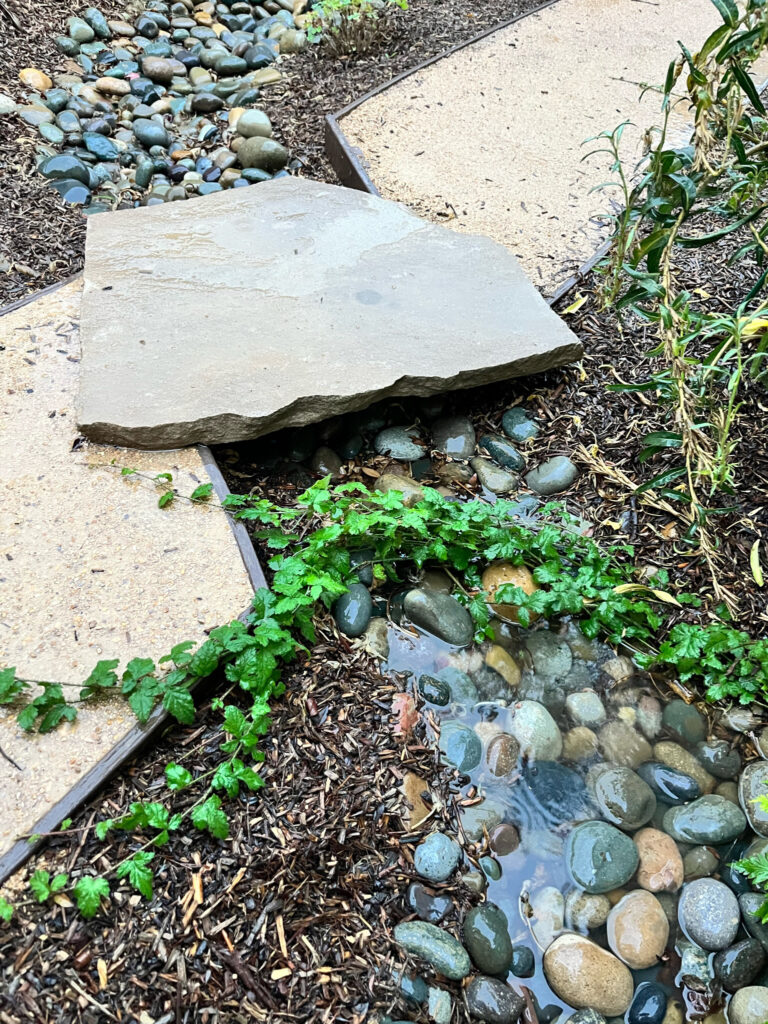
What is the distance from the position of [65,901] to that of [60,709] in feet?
1.76

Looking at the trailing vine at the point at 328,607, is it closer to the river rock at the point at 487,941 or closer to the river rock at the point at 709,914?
the river rock at the point at 709,914

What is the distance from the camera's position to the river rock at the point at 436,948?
7.07 feet

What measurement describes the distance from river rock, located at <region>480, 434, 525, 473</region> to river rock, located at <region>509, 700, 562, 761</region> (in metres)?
1.15

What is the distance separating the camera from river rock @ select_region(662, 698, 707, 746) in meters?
Result: 2.71

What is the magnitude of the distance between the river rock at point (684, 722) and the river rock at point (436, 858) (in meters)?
0.91

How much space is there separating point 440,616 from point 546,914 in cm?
103

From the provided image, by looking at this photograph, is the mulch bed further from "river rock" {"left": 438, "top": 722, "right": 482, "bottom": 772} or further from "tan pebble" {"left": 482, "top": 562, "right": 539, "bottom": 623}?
"river rock" {"left": 438, "top": 722, "right": 482, "bottom": 772}

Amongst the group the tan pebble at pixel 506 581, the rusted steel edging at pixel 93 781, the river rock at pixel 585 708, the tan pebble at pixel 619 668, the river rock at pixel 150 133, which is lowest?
the river rock at pixel 585 708

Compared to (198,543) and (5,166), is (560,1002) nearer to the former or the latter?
(198,543)

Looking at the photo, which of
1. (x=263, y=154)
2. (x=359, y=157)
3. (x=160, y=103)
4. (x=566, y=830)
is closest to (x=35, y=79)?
(x=160, y=103)

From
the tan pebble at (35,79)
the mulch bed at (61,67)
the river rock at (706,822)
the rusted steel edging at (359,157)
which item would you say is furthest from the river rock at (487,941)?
the tan pebble at (35,79)

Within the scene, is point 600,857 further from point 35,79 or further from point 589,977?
point 35,79

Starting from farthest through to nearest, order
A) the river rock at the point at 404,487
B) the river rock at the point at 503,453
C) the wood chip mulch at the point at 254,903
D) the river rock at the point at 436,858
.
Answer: the river rock at the point at 503,453 < the river rock at the point at 404,487 < the river rock at the point at 436,858 < the wood chip mulch at the point at 254,903

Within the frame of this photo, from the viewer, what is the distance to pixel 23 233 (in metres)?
4.32
